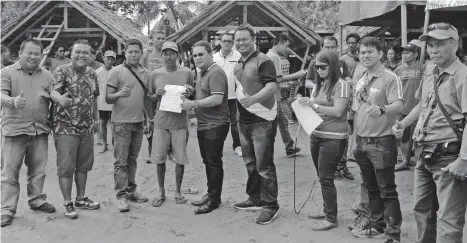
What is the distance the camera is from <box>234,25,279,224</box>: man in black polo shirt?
5074 mm

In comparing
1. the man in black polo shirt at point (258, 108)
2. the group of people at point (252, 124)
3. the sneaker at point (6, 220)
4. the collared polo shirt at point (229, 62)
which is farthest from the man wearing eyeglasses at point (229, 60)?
the sneaker at point (6, 220)

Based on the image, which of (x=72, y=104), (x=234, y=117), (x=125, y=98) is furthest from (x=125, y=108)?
(x=234, y=117)

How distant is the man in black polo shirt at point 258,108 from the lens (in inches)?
200

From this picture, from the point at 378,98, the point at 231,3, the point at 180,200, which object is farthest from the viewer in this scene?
the point at 231,3

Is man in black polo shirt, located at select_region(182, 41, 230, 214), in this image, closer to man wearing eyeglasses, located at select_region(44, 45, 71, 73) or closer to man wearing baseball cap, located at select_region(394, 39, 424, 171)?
man wearing baseball cap, located at select_region(394, 39, 424, 171)

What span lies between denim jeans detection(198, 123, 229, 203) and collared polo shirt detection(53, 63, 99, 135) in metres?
1.44

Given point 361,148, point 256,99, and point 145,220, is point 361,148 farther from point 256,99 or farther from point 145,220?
point 145,220

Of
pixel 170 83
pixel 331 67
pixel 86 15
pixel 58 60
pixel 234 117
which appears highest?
pixel 86 15

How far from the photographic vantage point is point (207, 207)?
5.61 meters

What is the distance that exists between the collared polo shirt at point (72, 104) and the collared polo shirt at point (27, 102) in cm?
18

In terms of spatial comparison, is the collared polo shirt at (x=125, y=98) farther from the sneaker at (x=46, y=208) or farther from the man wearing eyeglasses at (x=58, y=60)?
the man wearing eyeglasses at (x=58, y=60)

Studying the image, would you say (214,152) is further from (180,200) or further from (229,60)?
(229,60)

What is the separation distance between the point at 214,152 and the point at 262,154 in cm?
Answer: 68

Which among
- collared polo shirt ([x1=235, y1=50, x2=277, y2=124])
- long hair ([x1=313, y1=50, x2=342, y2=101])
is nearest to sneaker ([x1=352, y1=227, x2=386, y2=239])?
long hair ([x1=313, y1=50, x2=342, y2=101])
